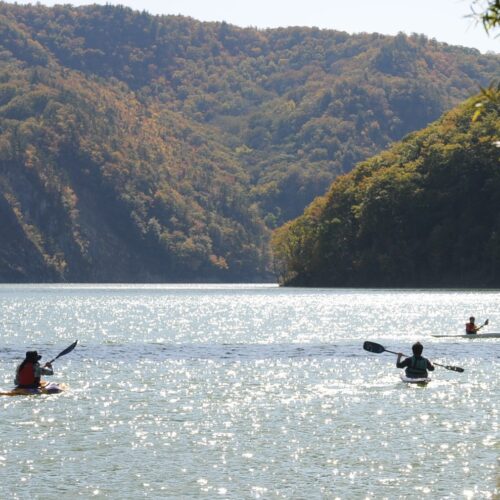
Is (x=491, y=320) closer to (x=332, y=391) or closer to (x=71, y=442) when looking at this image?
(x=332, y=391)

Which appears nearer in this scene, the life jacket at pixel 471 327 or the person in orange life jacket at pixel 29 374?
the person in orange life jacket at pixel 29 374

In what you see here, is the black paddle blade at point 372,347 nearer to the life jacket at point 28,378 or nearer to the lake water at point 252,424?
the lake water at point 252,424

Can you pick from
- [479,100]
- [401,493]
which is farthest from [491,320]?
[479,100]

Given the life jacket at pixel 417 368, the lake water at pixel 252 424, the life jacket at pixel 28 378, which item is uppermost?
A: the life jacket at pixel 417 368

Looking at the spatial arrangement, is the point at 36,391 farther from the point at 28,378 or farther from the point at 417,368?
the point at 417,368

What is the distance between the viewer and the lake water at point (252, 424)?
31234 millimetres

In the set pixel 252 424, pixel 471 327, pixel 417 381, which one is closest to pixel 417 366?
pixel 417 381

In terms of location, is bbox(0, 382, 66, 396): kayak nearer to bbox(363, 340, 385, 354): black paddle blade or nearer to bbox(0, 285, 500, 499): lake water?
bbox(0, 285, 500, 499): lake water

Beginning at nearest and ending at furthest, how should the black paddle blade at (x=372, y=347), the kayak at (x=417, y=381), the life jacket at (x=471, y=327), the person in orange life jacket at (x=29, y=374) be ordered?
the person in orange life jacket at (x=29, y=374), the kayak at (x=417, y=381), the black paddle blade at (x=372, y=347), the life jacket at (x=471, y=327)

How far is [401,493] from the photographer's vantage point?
29.8m

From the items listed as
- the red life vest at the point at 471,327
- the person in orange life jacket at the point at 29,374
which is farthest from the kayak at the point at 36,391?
the red life vest at the point at 471,327

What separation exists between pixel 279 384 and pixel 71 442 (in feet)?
64.4

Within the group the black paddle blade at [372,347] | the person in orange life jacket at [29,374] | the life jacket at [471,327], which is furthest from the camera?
the life jacket at [471,327]

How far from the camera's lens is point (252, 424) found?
42.1 meters
